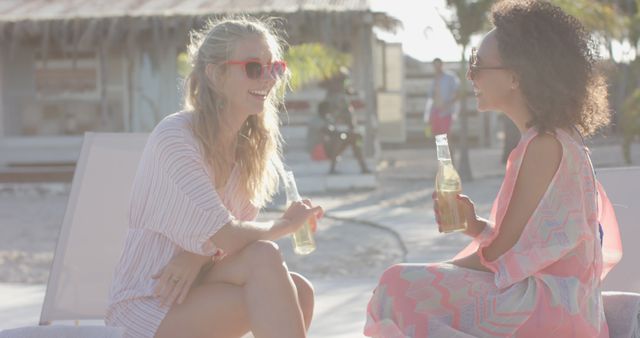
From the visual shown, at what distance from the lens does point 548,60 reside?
3.00 meters

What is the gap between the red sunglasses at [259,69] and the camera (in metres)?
3.45

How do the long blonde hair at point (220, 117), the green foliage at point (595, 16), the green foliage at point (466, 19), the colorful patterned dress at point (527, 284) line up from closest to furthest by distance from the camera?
the colorful patterned dress at point (527, 284), the long blonde hair at point (220, 117), the green foliage at point (466, 19), the green foliage at point (595, 16)

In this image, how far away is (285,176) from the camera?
3.73 metres

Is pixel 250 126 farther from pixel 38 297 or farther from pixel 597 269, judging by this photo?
pixel 38 297

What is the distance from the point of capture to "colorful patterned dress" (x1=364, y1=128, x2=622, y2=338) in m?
2.94

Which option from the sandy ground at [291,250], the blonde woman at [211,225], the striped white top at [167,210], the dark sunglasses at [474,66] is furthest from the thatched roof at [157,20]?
the dark sunglasses at [474,66]

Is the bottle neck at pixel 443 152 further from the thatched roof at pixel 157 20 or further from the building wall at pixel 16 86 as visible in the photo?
the building wall at pixel 16 86

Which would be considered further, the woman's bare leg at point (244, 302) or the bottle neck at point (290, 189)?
the bottle neck at point (290, 189)

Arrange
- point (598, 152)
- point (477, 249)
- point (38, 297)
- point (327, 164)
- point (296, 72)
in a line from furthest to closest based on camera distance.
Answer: point (598, 152) < point (296, 72) < point (327, 164) < point (38, 297) < point (477, 249)

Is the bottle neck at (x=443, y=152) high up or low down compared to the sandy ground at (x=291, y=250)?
up

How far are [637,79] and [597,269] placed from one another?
840 inches

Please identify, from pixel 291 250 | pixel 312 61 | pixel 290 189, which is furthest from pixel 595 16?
pixel 290 189

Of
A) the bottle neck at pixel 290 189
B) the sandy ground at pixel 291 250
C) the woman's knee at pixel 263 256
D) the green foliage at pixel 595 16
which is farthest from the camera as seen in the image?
the green foliage at pixel 595 16

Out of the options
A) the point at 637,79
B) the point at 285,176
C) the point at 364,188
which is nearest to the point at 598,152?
the point at 637,79
